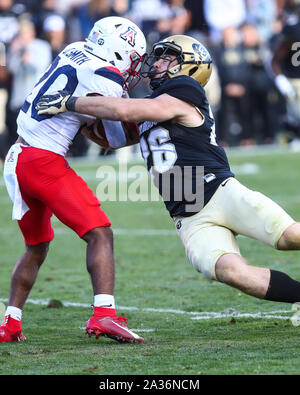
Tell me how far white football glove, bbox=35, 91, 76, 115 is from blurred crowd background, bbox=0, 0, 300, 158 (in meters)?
9.32

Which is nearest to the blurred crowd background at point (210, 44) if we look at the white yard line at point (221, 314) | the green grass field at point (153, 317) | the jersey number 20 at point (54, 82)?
the green grass field at point (153, 317)

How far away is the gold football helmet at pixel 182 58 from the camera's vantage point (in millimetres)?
4930

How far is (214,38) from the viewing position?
16.2 meters

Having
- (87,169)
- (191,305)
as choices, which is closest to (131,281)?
(191,305)

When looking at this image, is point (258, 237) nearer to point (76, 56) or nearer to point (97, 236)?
point (97, 236)

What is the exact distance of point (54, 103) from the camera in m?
4.78

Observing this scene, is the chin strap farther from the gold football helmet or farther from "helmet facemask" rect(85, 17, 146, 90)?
"helmet facemask" rect(85, 17, 146, 90)

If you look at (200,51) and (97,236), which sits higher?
(200,51)

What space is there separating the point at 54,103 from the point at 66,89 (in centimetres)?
19

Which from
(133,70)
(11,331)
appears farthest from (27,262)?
(133,70)

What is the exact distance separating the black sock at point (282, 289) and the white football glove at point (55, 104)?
1336 mm

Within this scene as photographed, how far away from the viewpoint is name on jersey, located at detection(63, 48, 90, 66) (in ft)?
16.3

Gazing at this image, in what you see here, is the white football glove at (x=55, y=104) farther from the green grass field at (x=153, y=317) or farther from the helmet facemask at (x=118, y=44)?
the green grass field at (x=153, y=317)
